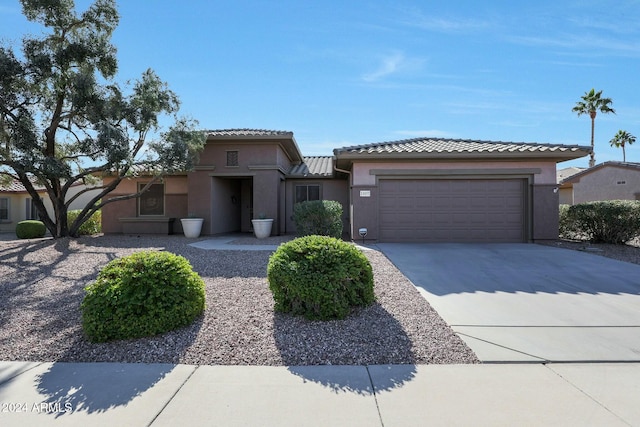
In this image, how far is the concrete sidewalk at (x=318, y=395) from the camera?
8.79 ft

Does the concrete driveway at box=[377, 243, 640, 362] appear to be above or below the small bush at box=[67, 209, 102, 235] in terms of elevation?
below

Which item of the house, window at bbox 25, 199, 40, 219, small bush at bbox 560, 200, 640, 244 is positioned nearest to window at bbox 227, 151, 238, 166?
the house

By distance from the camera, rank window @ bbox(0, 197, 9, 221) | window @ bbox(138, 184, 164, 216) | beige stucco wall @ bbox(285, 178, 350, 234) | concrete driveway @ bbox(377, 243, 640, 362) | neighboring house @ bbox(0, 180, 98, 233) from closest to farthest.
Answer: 1. concrete driveway @ bbox(377, 243, 640, 362)
2. window @ bbox(138, 184, 164, 216)
3. beige stucco wall @ bbox(285, 178, 350, 234)
4. neighboring house @ bbox(0, 180, 98, 233)
5. window @ bbox(0, 197, 9, 221)

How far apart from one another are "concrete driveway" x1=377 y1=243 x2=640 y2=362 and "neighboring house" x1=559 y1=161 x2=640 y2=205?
14397 millimetres

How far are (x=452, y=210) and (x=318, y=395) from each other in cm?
1038

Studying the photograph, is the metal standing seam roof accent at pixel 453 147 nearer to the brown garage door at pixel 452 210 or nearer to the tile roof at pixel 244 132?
the brown garage door at pixel 452 210

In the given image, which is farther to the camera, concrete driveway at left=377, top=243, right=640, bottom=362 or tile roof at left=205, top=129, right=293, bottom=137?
tile roof at left=205, top=129, right=293, bottom=137

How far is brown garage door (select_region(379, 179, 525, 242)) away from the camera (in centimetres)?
1206

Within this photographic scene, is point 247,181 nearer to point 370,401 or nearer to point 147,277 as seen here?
point 147,277

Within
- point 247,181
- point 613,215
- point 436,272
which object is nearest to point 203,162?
point 247,181

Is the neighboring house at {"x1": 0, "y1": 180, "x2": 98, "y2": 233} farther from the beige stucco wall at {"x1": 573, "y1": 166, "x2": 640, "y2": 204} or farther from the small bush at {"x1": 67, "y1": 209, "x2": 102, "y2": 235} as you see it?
the beige stucco wall at {"x1": 573, "y1": 166, "x2": 640, "y2": 204}

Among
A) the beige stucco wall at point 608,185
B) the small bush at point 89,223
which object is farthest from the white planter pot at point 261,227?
the beige stucco wall at point 608,185

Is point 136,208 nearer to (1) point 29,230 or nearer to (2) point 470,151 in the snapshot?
(1) point 29,230

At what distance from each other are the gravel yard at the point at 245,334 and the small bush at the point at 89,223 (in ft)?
36.2
